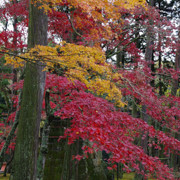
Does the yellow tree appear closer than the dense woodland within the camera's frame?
No

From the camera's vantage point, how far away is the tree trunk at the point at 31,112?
4.87 meters

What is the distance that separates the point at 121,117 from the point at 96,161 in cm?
446

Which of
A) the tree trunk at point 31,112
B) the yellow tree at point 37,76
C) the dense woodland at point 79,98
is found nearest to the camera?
the dense woodland at point 79,98

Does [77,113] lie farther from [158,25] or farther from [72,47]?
[158,25]

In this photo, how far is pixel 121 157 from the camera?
4.06m

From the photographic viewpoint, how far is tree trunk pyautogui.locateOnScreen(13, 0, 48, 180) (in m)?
4.87

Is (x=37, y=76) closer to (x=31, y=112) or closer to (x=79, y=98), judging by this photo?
(x=31, y=112)

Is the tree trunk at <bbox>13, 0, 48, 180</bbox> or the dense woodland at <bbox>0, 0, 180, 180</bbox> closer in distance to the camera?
the dense woodland at <bbox>0, 0, 180, 180</bbox>

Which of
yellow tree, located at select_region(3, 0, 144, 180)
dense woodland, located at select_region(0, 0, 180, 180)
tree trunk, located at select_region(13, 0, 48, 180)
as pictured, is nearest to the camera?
dense woodland, located at select_region(0, 0, 180, 180)

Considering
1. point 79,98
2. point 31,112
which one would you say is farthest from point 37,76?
point 79,98

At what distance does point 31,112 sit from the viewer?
5113mm

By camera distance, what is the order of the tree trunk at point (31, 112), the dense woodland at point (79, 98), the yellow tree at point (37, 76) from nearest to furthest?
1. the dense woodland at point (79, 98)
2. the yellow tree at point (37, 76)
3. the tree trunk at point (31, 112)

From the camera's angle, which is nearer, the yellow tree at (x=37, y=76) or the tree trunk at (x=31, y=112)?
the yellow tree at (x=37, y=76)

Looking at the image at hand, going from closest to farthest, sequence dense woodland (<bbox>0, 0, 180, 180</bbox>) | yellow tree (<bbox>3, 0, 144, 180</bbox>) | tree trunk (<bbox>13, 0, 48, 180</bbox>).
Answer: dense woodland (<bbox>0, 0, 180, 180</bbox>)
yellow tree (<bbox>3, 0, 144, 180</bbox>)
tree trunk (<bbox>13, 0, 48, 180</bbox>)
